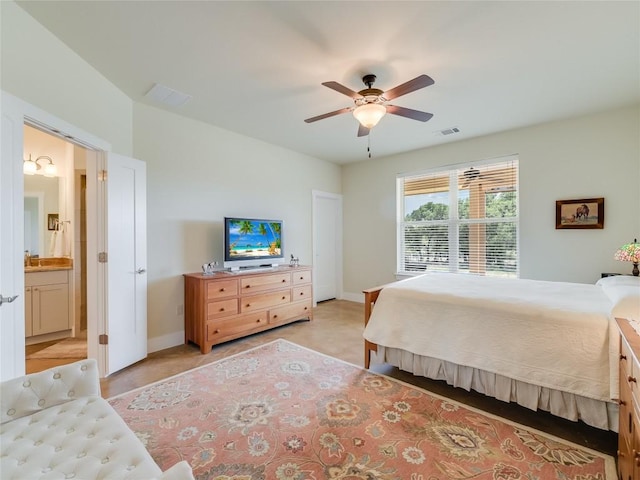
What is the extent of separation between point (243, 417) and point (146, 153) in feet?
9.37

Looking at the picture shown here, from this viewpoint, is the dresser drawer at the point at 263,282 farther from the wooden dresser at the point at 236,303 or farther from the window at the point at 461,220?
the window at the point at 461,220

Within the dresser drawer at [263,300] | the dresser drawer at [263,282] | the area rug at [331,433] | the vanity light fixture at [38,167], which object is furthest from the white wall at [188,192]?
the vanity light fixture at [38,167]

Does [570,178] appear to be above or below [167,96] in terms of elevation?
below

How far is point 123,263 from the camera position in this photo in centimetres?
285

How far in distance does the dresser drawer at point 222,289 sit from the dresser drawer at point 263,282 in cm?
11

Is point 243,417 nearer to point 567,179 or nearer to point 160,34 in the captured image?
point 160,34

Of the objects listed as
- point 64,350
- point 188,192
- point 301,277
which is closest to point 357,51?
point 188,192

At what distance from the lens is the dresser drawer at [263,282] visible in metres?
3.60

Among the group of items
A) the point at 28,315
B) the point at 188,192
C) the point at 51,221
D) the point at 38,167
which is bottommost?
the point at 28,315

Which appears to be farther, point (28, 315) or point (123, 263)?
point (28, 315)

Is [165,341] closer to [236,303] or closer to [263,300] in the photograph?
[236,303]

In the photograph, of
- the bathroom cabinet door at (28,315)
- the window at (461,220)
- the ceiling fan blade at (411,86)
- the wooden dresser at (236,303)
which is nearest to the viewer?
the ceiling fan blade at (411,86)

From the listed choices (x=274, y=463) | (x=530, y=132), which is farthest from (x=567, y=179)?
(x=274, y=463)

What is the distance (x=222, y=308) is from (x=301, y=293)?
4.22 ft
